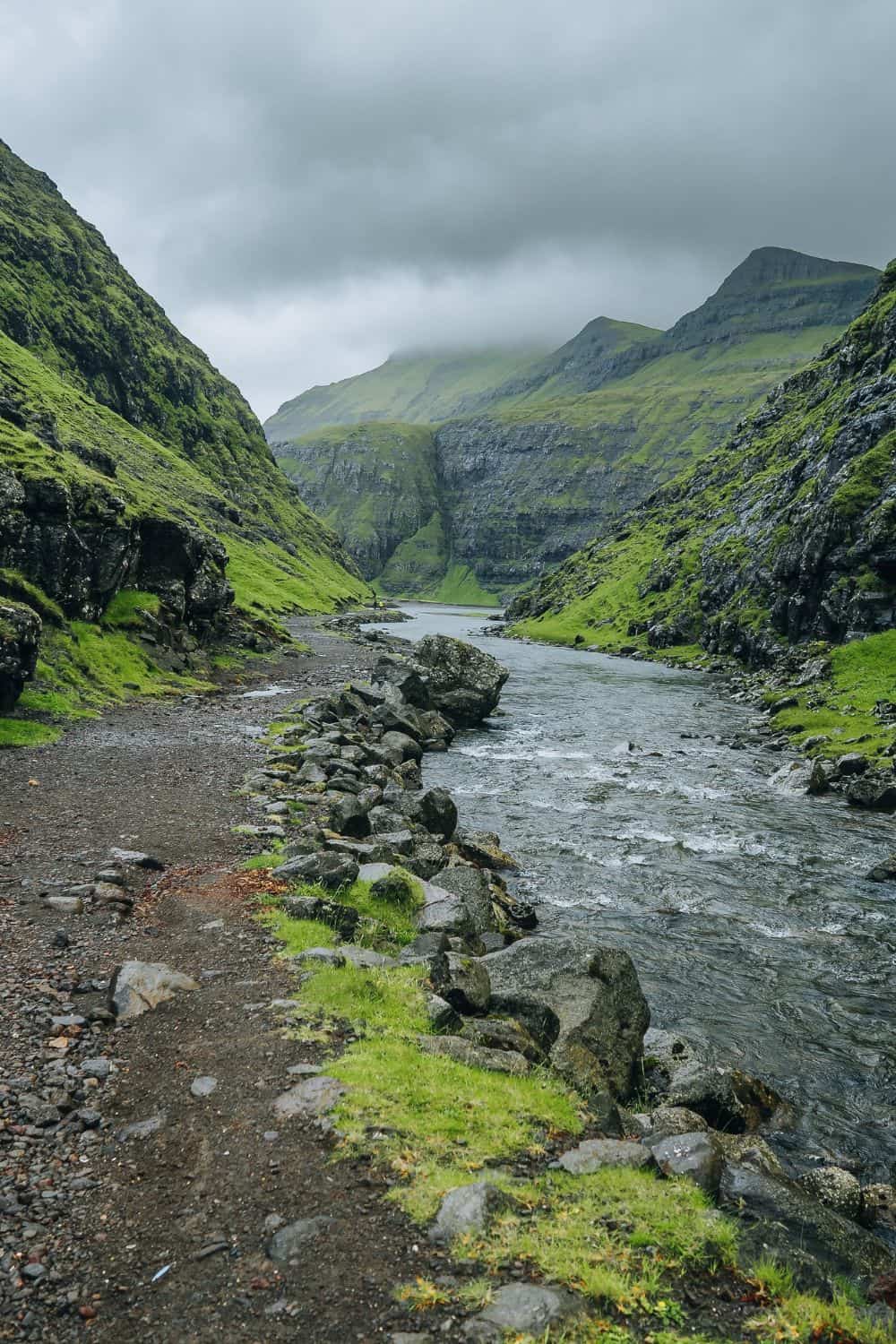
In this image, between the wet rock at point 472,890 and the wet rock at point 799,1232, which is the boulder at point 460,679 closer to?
the wet rock at point 472,890

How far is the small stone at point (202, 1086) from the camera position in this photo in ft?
36.2

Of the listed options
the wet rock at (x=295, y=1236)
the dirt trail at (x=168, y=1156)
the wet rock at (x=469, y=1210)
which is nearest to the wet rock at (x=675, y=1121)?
the wet rock at (x=469, y=1210)

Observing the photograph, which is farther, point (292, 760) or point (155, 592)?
point (155, 592)

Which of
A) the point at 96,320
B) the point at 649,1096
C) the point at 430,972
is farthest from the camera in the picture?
the point at 96,320

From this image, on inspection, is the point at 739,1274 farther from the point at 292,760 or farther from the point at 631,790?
the point at 631,790

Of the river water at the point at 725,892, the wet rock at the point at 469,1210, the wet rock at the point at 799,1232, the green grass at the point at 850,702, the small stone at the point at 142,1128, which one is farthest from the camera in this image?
the green grass at the point at 850,702

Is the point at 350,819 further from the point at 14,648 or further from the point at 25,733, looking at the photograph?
the point at 14,648

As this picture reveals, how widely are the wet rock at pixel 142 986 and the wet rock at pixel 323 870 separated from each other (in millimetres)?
5625

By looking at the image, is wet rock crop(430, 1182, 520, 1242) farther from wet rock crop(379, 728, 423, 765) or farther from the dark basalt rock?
wet rock crop(379, 728, 423, 765)

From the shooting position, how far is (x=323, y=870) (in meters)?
20.2

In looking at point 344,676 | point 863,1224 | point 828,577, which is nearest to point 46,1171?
point 863,1224

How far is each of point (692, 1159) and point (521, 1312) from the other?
4021mm

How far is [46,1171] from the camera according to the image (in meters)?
9.22

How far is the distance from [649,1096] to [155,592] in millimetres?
53491
